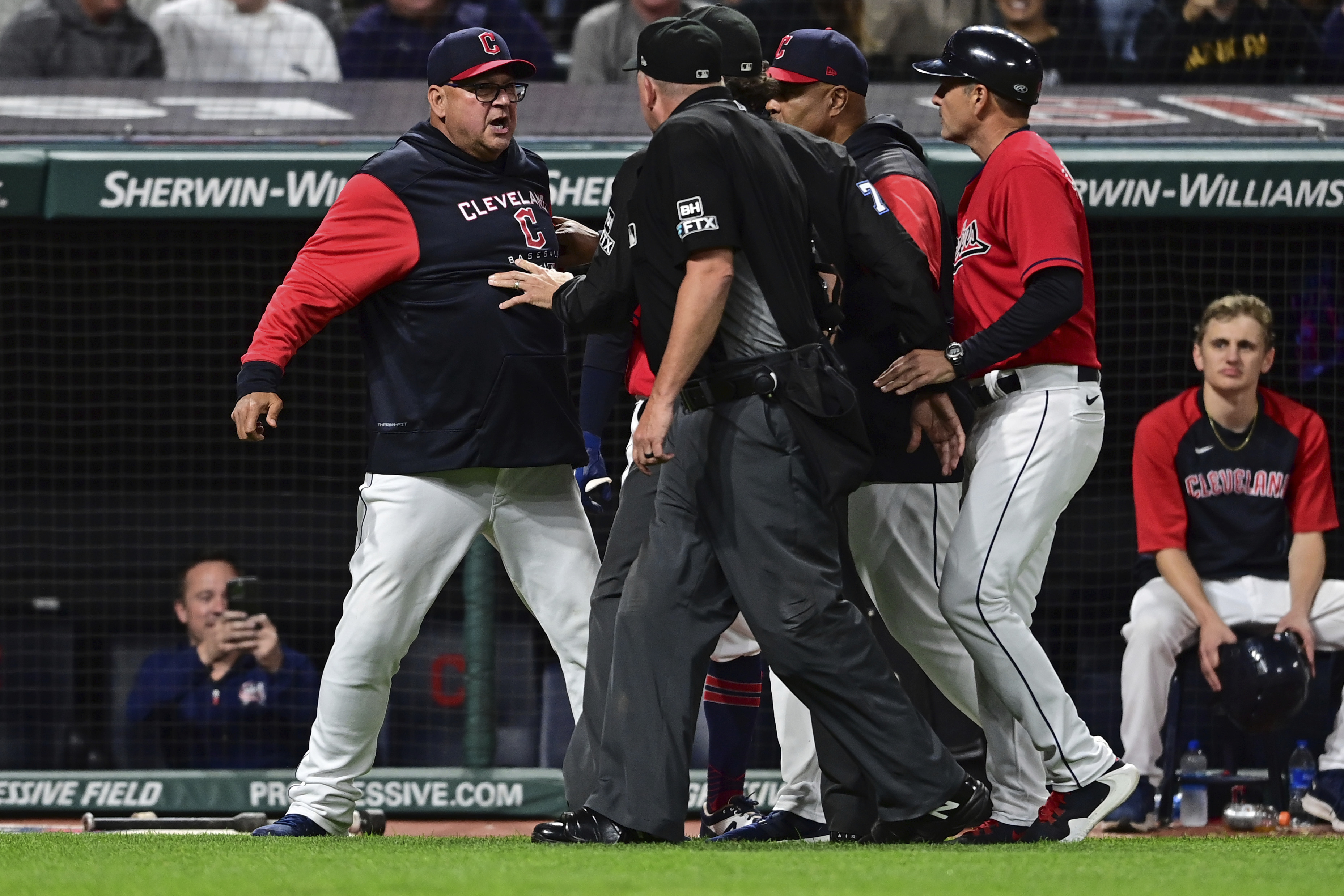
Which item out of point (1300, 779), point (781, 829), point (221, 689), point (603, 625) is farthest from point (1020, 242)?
point (221, 689)

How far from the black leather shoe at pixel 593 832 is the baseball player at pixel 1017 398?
81 centimetres

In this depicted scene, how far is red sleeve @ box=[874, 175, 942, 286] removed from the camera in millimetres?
3635

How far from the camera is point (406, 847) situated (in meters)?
3.34

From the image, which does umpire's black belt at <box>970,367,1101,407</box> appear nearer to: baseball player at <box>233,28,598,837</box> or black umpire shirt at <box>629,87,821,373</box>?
black umpire shirt at <box>629,87,821,373</box>

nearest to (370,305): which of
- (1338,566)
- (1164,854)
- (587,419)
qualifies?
(587,419)

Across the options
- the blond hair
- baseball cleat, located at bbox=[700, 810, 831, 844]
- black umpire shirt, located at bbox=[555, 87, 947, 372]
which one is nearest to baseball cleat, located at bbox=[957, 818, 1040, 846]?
baseball cleat, located at bbox=[700, 810, 831, 844]

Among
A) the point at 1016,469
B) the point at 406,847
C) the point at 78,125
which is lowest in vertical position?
the point at 406,847

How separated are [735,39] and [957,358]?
2.61ft

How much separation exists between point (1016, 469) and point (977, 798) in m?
0.71

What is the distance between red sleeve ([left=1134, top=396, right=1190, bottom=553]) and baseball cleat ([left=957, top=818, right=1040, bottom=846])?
6.26ft

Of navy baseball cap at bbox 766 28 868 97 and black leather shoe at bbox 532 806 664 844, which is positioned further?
navy baseball cap at bbox 766 28 868 97

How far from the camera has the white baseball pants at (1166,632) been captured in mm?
5109

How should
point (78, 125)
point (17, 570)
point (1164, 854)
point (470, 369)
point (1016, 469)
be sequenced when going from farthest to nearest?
point (17, 570)
point (78, 125)
point (470, 369)
point (1016, 469)
point (1164, 854)

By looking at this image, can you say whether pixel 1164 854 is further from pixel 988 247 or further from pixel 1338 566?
pixel 1338 566
